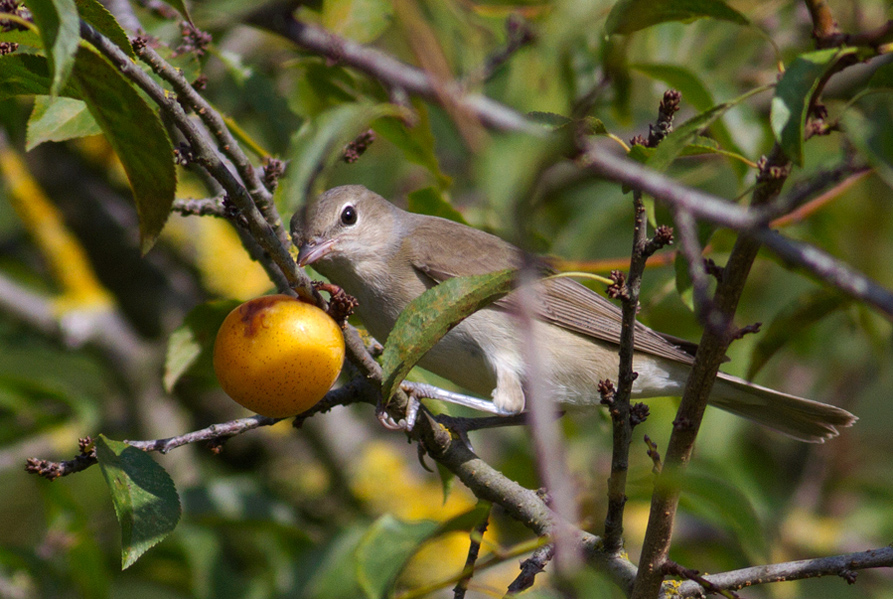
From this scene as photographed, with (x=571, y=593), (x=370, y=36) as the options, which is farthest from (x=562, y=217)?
(x=571, y=593)

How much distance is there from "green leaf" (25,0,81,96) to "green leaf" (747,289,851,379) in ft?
8.13

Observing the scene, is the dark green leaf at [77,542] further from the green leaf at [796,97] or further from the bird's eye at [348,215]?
the green leaf at [796,97]

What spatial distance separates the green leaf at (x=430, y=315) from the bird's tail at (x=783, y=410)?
6.71ft

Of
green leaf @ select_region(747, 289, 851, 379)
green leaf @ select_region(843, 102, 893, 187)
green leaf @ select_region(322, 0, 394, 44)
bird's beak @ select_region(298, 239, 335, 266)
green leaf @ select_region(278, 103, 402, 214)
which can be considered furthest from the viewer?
green leaf @ select_region(322, 0, 394, 44)

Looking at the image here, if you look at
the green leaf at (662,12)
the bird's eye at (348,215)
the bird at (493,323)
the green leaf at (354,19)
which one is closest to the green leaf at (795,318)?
the bird at (493,323)

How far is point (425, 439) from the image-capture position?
266 centimetres

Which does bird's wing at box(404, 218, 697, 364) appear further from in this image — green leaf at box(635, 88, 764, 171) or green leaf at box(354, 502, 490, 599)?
green leaf at box(635, 88, 764, 171)

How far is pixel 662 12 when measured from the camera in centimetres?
212

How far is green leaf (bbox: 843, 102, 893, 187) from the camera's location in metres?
1.67

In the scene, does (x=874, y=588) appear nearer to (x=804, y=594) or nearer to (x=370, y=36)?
(x=804, y=594)

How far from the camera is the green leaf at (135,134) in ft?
5.73

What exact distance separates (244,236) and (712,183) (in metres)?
4.61

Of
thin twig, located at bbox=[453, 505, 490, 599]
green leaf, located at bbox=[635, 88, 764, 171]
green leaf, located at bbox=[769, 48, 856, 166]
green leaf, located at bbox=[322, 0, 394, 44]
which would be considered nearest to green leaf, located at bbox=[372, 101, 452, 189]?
green leaf, located at bbox=[322, 0, 394, 44]

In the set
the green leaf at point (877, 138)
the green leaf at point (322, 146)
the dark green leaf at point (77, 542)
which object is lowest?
the dark green leaf at point (77, 542)
